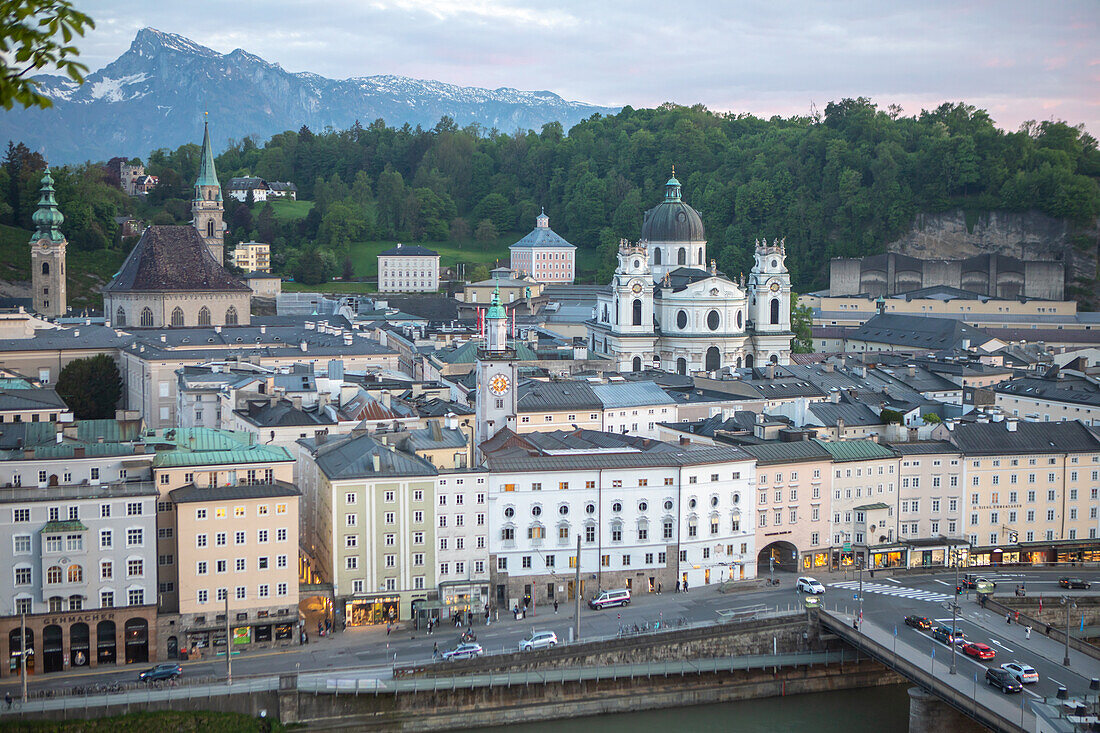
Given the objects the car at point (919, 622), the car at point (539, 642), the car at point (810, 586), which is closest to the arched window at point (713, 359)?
the car at point (810, 586)

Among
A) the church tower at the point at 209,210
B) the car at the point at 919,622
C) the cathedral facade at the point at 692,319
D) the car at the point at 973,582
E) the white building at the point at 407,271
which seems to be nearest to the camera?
the car at the point at 919,622

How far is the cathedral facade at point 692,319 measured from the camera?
224ft

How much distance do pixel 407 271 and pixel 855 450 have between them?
67171 mm

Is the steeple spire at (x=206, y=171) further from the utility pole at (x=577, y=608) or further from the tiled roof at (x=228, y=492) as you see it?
the utility pole at (x=577, y=608)

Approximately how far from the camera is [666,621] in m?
36.0

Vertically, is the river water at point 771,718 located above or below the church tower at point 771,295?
below

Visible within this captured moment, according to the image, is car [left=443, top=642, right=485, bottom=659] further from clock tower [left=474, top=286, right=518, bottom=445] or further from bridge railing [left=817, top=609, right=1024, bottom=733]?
→ clock tower [left=474, top=286, right=518, bottom=445]

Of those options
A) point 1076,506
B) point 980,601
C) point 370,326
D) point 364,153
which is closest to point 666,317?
point 370,326

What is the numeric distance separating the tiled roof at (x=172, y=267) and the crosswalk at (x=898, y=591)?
49.2 meters

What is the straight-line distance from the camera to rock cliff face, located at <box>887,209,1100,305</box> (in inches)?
3949

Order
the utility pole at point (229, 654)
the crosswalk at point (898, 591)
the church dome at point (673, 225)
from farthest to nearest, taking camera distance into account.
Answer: the church dome at point (673, 225) < the crosswalk at point (898, 591) < the utility pole at point (229, 654)

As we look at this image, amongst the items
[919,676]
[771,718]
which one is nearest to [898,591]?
[771,718]

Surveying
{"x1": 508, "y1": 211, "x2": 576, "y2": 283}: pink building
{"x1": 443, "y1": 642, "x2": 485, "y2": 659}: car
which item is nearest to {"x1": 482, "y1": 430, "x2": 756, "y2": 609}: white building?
{"x1": 443, "y1": 642, "x2": 485, "y2": 659}: car

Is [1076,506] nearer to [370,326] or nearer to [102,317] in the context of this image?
[370,326]
